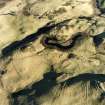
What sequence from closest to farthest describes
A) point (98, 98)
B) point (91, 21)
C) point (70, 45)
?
point (98, 98) < point (70, 45) < point (91, 21)

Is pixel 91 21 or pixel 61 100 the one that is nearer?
pixel 61 100

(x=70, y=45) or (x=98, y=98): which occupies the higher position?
(x=70, y=45)

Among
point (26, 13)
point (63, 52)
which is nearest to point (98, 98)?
point (63, 52)

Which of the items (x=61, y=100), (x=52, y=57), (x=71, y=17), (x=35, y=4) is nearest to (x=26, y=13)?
(x=35, y=4)

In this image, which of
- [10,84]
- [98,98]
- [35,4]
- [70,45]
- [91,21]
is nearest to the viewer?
[98,98]

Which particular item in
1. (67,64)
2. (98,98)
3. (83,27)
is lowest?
(98,98)

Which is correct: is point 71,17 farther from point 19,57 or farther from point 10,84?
point 10,84

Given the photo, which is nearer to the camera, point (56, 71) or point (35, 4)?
point (56, 71)

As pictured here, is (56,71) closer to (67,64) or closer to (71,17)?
(67,64)

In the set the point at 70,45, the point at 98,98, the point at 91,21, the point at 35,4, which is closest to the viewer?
the point at 98,98

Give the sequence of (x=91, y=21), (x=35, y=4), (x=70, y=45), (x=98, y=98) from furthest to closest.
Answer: (x=35, y=4), (x=91, y=21), (x=70, y=45), (x=98, y=98)
